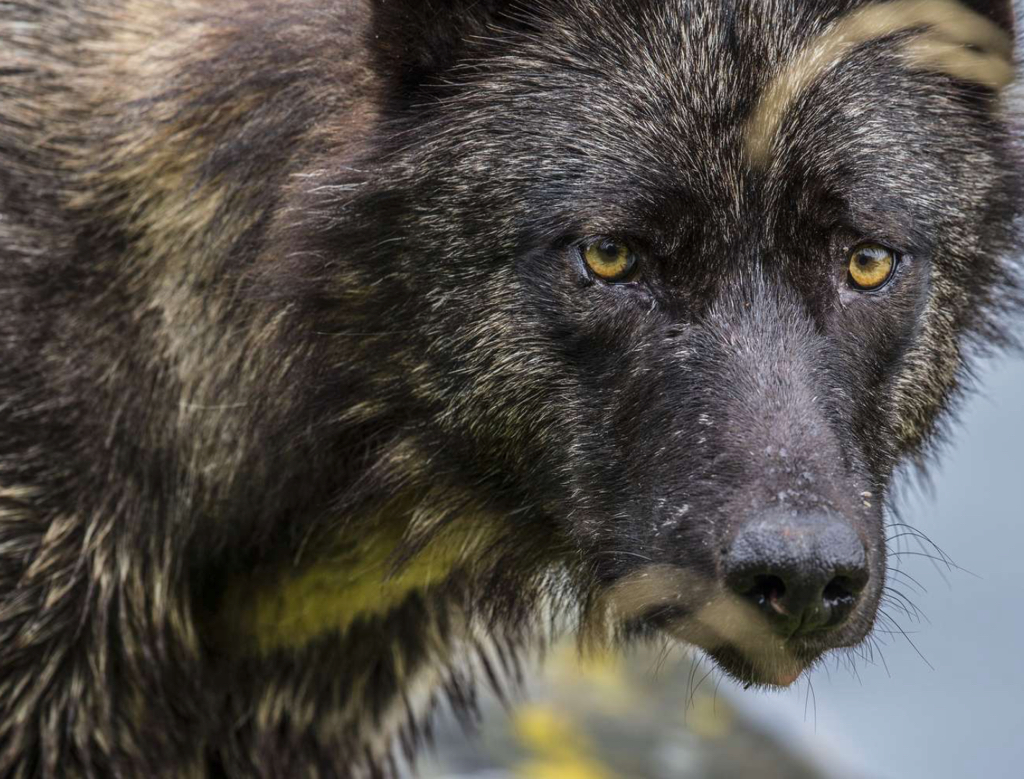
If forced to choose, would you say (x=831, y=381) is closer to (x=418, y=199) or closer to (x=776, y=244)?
(x=776, y=244)

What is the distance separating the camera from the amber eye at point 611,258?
13.6 feet

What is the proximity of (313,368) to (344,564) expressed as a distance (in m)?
0.76

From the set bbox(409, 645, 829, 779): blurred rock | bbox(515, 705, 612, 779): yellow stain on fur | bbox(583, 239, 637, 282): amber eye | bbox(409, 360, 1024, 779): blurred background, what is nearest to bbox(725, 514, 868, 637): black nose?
bbox(583, 239, 637, 282): amber eye

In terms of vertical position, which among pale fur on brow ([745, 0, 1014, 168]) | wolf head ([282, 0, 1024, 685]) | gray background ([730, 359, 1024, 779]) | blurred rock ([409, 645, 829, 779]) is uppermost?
pale fur on brow ([745, 0, 1014, 168])

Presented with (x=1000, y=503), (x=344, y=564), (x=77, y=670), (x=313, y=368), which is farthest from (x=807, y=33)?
(x=1000, y=503)

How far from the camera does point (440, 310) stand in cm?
433

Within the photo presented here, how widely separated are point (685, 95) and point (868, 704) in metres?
7.70

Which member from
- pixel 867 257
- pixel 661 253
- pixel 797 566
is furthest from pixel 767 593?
pixel 867 257

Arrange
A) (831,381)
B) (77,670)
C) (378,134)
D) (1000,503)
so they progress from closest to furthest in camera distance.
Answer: (831,381)
(378,134)
(77,670)
(1000,503)

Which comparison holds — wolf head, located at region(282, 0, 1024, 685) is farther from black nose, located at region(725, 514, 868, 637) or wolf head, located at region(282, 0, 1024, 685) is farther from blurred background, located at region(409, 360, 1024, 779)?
blurred background, located at region(409, 360, 1024, 779)

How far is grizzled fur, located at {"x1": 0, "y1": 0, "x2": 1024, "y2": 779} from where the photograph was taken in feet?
13.5

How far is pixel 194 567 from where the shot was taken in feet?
16.0

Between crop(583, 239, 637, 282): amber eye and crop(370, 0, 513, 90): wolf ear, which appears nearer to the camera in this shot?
Result: crop(583, 239, 637, 282): amber eye

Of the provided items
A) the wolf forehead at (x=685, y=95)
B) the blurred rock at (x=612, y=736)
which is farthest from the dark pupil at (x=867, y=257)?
the blurred rock at (x=612, y=736)
